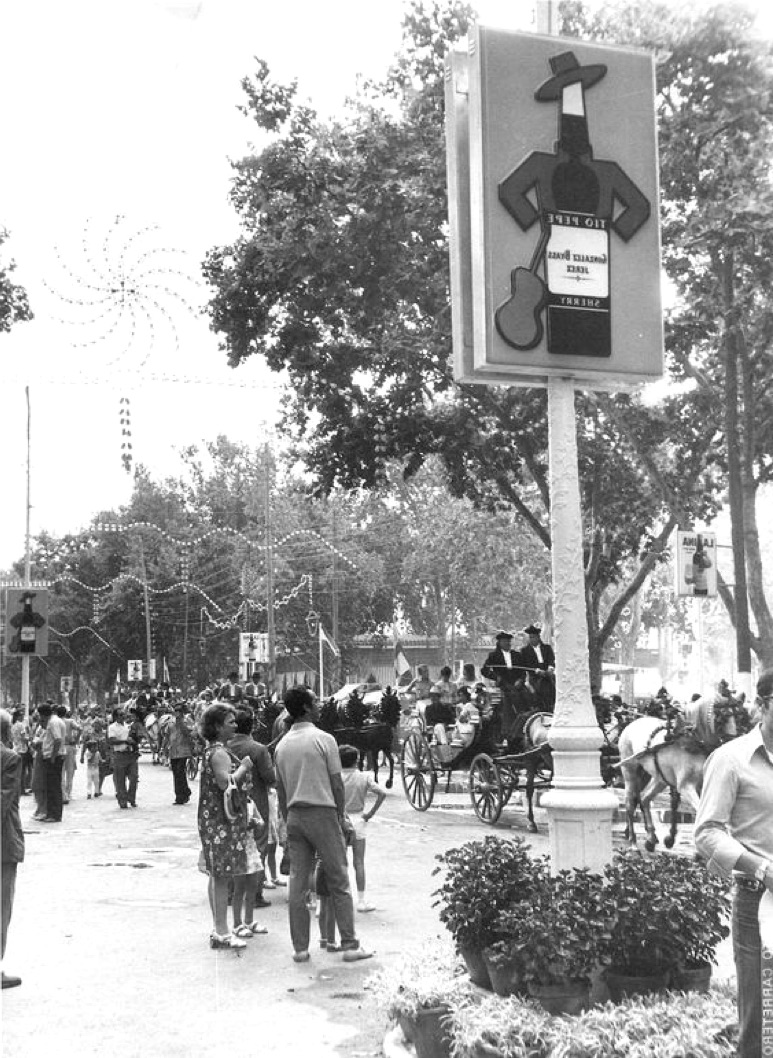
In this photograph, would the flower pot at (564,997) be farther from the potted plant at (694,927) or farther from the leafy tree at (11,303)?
the leafy tree at (11,303)

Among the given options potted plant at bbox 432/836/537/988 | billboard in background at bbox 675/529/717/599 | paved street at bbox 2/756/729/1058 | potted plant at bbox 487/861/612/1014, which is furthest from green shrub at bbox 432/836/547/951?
billboard in background at bbox 675/529/717/599

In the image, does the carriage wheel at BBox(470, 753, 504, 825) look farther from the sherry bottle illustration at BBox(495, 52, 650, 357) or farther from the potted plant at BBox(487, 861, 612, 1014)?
the potted plant at BBox(487, 861, 612, 1014)

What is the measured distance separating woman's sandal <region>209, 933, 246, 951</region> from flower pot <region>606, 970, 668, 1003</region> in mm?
4254

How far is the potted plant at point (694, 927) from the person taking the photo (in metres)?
5.78

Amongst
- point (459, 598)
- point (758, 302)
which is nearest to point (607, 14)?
point (758, 302)

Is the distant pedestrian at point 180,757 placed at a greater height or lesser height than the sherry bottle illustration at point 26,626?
lesser

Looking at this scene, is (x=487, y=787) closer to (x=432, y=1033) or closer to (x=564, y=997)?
(x=432, y=1033)

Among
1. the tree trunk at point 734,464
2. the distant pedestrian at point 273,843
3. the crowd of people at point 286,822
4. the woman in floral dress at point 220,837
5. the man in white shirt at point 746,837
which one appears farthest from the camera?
the tree trunk at point 734,464

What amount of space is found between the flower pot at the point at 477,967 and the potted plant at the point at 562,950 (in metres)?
0.39

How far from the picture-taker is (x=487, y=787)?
18422 mm

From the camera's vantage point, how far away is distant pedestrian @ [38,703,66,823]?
20688 millimetres

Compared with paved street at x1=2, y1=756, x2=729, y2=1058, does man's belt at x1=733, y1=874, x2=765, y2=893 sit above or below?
above

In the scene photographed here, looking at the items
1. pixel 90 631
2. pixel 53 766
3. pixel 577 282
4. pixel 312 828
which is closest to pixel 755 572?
pixel 53 766

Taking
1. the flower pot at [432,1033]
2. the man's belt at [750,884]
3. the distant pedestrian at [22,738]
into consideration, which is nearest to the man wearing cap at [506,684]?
the distant pedestrian at [22,738]
